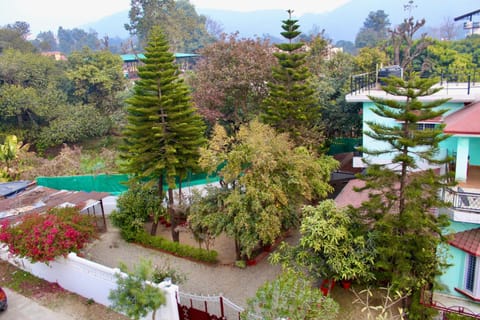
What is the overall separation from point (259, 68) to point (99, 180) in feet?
30.0

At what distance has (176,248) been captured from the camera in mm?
12375

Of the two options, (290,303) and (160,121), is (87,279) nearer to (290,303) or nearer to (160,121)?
(160,121)

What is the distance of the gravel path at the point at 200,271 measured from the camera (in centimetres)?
1036

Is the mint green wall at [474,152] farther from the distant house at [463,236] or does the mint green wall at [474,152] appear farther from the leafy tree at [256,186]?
the leafy tree at [256,186]

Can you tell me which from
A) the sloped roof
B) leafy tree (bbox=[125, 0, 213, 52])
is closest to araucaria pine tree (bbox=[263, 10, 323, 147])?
the sloped roof

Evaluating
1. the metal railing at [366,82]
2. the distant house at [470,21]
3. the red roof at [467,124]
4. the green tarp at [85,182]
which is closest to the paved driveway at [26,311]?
the green tarp at [85,182]

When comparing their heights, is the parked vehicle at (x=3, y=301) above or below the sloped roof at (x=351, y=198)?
below

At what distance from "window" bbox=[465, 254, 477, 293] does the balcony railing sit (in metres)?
1.04

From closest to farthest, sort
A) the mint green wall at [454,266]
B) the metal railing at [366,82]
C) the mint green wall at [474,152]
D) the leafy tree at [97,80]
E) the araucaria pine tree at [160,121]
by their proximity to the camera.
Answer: the mint green wall at [454,266]
the mint green wall at [474,152]
the araucaria pine tree at [160,121]
the metal railing at [366,82]
the leafy tree at [97,80]

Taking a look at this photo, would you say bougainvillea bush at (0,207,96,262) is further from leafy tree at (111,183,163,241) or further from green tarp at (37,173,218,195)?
green tarp at (37,173,218,195)

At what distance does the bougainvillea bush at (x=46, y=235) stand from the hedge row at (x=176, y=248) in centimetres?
266

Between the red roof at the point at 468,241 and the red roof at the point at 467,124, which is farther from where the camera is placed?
the red roof at the point at 467,124

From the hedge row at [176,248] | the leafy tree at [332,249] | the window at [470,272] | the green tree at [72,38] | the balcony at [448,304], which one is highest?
the green tree at [72,38]

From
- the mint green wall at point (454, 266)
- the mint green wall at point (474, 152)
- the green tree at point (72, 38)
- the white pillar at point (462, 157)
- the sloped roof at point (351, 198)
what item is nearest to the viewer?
the mint green wall at point (454, 266)
